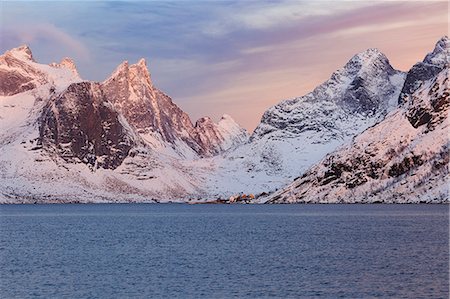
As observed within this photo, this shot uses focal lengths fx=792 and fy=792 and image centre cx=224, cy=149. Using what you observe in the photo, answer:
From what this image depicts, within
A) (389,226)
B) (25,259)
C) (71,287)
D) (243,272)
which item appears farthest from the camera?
(389,226)

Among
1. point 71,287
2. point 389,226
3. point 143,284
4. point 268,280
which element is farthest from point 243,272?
point 389,226

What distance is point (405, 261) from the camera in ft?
338

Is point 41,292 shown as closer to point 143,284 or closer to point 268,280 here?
point 143,284

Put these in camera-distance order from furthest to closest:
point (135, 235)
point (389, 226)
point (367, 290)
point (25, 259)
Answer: point (389, 226)
point (135, 235)
point (25, 259)
point (367, 290)

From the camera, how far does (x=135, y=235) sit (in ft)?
534

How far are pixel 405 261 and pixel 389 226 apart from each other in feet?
236

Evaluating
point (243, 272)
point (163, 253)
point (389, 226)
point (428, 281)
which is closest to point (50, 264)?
point (163, 253)

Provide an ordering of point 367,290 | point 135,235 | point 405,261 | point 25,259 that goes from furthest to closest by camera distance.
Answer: point 135,235, point 25,259, point 405,261, point 367,290

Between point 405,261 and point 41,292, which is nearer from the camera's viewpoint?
point 41,292

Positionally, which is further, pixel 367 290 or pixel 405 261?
pixel 405 261

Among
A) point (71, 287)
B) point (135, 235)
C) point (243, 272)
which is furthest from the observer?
point (135, 235)

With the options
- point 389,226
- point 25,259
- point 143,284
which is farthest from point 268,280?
point 389,226

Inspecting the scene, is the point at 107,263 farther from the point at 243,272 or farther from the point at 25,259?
the point at 243,272

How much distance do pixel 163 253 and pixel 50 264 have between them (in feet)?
64.1
